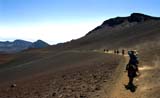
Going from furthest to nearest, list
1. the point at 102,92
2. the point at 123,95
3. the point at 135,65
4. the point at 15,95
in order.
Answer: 1. the point at 15,95
2. the point at 135,65
3. the point at 102,92
4. the point at 123,95

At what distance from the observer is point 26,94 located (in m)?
27.8

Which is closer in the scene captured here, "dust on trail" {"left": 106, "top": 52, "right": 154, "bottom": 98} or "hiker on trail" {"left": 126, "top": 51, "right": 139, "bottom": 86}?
"dust on trail" {"left": 106, "top": 52, "right": 154, "bottom": 98}

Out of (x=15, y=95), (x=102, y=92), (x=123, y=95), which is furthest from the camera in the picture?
(x=15, y=95)

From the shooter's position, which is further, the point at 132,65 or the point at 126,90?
the point at 132,65

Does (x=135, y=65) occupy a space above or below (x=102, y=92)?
above

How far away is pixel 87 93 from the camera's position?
22688mm

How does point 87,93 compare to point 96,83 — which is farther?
point 96,83

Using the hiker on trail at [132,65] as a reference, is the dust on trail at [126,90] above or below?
below

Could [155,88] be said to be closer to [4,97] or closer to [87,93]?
[87,93]

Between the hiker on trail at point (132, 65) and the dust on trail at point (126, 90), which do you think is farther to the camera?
the hiker on trail at point (132, 65)

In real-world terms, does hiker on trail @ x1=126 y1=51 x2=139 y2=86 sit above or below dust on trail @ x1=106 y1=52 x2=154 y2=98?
above

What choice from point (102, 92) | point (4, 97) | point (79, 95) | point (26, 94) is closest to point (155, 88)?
point (102, 92)

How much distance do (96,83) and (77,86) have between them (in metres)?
1.45

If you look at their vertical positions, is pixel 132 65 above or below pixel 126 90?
above
